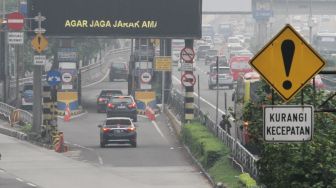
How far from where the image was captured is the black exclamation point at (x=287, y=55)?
52.6 feet

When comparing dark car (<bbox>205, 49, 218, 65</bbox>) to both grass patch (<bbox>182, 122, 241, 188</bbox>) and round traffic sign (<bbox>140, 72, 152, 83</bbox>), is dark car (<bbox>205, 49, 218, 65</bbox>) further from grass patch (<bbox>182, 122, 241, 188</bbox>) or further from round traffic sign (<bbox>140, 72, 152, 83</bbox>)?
grass patch (<bbox>182, 122, 241, 188</bbox>)

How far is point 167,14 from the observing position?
5134 centimetres

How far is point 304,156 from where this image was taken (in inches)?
724

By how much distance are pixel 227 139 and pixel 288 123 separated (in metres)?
26.5

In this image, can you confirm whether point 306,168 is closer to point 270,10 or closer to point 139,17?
point 139,17

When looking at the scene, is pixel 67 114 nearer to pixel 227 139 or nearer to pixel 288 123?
pixel 227 139

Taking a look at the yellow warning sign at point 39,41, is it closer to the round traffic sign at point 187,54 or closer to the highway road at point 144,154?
the highway road at point 144,154

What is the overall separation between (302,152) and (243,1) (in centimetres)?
12337

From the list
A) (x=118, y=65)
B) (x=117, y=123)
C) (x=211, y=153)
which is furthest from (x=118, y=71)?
(x=211, y=153)

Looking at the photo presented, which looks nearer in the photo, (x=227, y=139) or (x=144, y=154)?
(x=227, y=139)

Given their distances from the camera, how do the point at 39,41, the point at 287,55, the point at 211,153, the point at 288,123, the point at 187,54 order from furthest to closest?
the point at 187,54 < the point at 39,41 < the point at 211,153 < the point at 288,123 < the point at 287,55

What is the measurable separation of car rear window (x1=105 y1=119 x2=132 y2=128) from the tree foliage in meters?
30.5

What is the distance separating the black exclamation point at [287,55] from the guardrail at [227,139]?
22.2 ft

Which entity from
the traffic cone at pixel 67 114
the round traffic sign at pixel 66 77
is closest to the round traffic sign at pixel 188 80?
the round traffic sign at pixel 66 77
